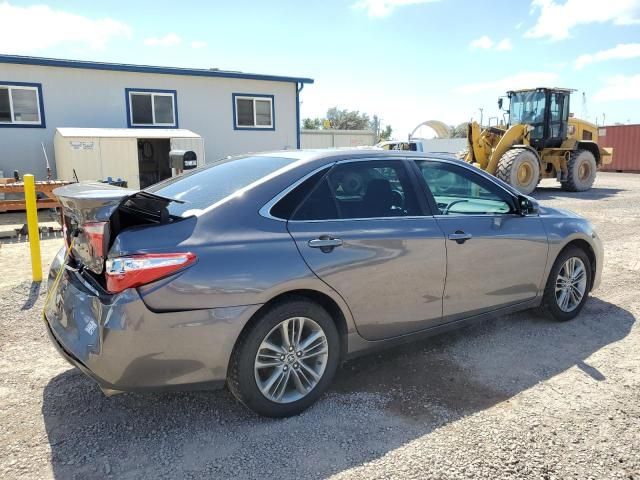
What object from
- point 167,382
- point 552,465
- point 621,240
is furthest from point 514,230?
point 621,240

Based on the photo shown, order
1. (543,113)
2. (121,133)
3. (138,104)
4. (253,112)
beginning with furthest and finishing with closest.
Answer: (253,112), (543,113), (138,104), (121,133)

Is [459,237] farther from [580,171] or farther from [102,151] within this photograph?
[580,171]

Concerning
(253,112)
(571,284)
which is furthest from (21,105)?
(571,284)

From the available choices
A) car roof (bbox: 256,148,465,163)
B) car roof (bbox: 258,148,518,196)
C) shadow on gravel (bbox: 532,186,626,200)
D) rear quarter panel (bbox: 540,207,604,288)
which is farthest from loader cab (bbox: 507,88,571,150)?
car roof (bbox: 256,148,465,163)

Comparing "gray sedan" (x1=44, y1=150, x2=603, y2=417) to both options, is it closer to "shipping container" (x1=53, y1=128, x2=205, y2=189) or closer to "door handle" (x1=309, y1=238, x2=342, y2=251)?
"door handle" (x1=309, y1=238, x2=342, y2=251)

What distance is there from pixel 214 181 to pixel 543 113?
15.1 metres

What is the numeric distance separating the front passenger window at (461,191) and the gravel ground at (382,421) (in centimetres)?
112

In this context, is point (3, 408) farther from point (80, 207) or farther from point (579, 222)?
point (579, 222)

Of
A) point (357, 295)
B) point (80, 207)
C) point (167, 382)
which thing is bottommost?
point (167, 382)

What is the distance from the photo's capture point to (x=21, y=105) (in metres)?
14.1

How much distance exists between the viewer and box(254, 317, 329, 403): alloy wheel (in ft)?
9.47

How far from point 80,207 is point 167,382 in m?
1.05

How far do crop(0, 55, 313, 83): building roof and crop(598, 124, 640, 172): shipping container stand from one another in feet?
68.9

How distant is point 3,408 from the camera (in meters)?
3.07
